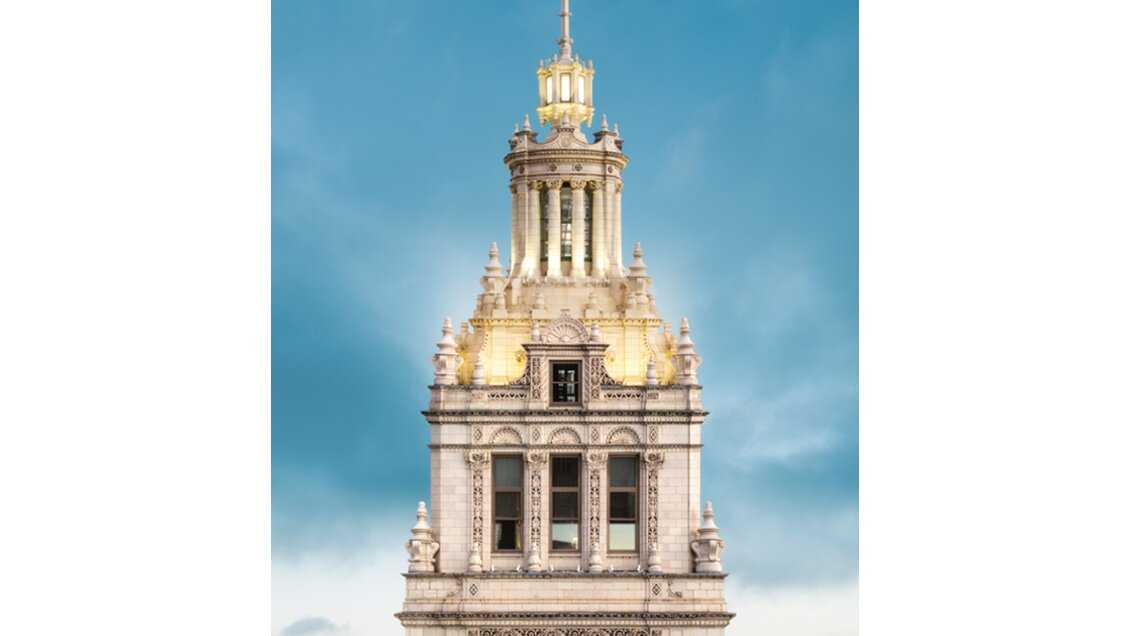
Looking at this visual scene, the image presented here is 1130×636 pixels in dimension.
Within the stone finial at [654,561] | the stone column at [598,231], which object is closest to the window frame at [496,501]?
the stone finial at [654,561]

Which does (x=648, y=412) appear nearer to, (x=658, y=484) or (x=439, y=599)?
(x=658, y=484)

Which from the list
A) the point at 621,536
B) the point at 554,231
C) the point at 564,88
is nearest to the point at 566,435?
the point at 621,536

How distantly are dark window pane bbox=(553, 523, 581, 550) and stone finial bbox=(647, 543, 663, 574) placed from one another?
4.89ft

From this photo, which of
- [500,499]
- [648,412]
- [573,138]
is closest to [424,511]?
[500,499]

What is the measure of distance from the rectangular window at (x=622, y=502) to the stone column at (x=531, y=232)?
178 inches

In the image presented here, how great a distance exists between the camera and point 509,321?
184ft

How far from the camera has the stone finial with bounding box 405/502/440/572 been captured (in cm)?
5459

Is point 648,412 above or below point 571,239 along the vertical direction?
below

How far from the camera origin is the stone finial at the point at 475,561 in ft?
179

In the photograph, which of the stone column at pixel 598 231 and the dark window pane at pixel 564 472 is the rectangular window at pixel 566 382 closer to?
the dark window pane at pixel 564 472

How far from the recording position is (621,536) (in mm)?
55250

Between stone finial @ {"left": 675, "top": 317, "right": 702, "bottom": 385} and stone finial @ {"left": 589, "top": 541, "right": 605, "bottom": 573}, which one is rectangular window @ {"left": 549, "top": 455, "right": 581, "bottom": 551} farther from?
stone finial @ {"left": 675, "top": 317, "right": 702, "bottom": 385}
